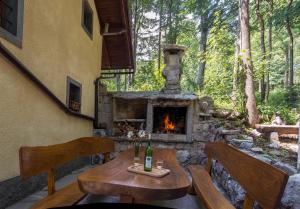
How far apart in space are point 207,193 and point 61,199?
1.42 m

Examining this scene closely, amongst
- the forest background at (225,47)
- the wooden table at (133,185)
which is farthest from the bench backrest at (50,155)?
the forest background at (225,47)

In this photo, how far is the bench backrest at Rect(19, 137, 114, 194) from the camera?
7.04 ft

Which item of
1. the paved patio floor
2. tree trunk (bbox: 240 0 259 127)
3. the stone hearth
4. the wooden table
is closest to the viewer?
the wooden table

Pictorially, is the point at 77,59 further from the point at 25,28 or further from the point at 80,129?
the point at 25,28

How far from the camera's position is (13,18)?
3445mm

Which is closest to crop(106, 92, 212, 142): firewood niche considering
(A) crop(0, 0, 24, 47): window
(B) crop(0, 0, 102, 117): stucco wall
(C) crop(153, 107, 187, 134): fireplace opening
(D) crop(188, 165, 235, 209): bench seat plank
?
(C) crop(153, 107, 187, 134): fireplace opening

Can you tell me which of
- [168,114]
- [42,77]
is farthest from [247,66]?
[42,77]

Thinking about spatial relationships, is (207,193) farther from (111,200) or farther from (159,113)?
(159,113)

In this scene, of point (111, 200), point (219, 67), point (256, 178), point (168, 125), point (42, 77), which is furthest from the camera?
point (219, 67)

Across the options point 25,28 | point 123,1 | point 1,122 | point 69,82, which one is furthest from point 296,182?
point 123,1

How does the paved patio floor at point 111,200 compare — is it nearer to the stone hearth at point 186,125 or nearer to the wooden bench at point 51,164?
the wooden bench at point 51,164

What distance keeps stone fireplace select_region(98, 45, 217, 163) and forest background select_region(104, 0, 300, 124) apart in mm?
1547

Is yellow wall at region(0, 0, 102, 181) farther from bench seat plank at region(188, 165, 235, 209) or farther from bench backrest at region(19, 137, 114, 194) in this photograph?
bench seat plank at region(188, 165, 235, 209)

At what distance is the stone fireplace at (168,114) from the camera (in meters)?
7.02
